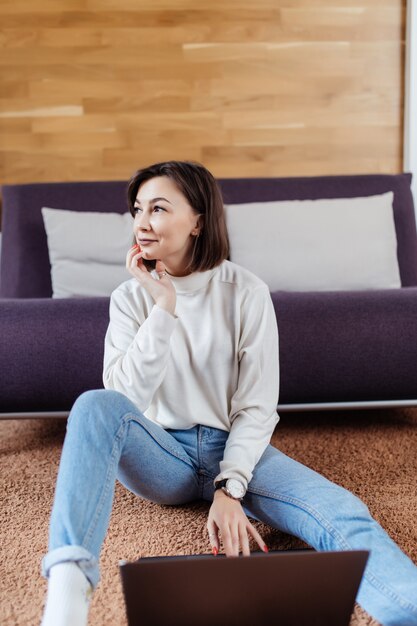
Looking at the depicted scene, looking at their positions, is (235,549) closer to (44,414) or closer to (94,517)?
(94,517)

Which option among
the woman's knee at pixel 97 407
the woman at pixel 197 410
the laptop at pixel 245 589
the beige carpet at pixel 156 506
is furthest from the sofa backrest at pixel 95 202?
the laptop at pixel 245 589

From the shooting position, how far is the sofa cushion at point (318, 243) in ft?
8.16

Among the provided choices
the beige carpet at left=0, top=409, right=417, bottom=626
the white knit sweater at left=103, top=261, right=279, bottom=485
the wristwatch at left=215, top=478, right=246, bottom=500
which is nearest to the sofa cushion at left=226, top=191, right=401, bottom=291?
the beige carpet at left=0, top=409, right=417, bottom=626

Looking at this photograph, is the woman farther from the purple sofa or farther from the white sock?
the purple sofa

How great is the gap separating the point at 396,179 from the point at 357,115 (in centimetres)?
41

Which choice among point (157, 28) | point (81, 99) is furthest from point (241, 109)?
point (81, 99)

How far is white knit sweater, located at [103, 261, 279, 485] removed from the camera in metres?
1.32

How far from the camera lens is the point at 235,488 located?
1.23 metres

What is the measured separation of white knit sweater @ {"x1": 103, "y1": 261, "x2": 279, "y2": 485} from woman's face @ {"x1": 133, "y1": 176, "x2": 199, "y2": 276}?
90mm

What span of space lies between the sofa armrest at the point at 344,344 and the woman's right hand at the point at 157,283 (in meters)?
0.68

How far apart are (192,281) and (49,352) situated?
0.69 meters

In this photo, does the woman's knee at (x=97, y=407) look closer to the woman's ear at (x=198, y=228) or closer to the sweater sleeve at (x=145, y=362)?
the sweater sleeve at (x=145, y=362)

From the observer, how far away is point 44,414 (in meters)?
2.01

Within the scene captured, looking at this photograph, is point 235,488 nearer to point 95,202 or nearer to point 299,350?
point 299,350
